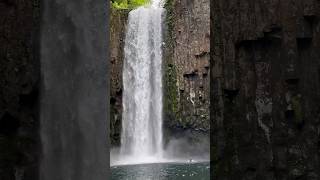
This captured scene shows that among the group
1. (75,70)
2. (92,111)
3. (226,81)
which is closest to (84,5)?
(75,70)

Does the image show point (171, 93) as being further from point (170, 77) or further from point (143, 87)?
point (143, 87)

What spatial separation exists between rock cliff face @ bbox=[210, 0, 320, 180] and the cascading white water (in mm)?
20273

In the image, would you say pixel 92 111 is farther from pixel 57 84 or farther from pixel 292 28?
pixel 292 28

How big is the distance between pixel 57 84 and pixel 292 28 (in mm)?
2466

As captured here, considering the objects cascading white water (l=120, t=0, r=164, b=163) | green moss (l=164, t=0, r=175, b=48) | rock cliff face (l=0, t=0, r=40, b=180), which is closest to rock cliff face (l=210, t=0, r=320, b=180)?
rock cliff face (l=0, t=0, r=40, b=180)

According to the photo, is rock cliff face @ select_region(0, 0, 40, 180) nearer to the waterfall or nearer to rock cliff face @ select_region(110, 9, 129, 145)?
the waterfall

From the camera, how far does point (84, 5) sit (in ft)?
18.0

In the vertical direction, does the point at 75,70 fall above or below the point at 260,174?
above

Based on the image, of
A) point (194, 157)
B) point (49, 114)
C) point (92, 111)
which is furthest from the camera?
point (194, 157)

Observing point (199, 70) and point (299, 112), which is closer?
point (299, 112)

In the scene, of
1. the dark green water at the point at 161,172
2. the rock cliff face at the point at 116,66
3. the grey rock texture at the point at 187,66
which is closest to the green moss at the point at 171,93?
the grey rock texture at the point at 187,66

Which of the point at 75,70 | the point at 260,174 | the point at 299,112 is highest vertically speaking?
the point at 75,70

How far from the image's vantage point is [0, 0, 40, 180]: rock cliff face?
15.7ft

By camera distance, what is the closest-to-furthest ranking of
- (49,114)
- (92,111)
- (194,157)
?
(49,114) < (92,111) < (194,157)
